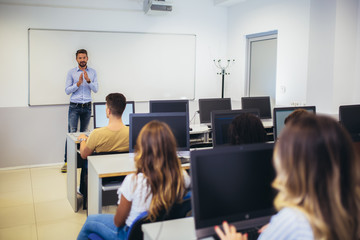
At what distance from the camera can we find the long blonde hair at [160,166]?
185 centimetres

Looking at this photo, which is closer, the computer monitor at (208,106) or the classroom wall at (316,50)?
the classroom wall at (316,50)

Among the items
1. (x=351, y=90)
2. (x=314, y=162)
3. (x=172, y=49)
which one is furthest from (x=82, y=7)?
(x=314, y=162)

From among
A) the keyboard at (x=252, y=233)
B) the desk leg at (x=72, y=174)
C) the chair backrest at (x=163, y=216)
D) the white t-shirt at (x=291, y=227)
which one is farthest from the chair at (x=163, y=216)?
the desk leg at (x=72, y=174)

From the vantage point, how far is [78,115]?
5613mm

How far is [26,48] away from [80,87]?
969 millimetres

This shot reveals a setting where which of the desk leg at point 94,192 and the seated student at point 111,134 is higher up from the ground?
the seated student at point 111,134

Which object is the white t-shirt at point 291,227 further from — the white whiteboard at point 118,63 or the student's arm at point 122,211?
the white whiteboard at point 118,63

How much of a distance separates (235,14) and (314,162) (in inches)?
236

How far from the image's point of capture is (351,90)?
4980mm

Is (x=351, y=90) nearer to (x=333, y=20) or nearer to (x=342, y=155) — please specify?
(x=333, y=20)

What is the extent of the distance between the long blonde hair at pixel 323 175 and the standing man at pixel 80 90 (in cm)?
458

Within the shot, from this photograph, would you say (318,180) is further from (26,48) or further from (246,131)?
(26,48)

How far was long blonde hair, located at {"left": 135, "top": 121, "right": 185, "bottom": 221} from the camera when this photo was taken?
6.06ft

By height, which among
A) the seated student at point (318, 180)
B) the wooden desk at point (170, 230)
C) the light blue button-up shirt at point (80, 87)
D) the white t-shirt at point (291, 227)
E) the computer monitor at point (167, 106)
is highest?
the light blue button-up shirt at point (80, 87)
